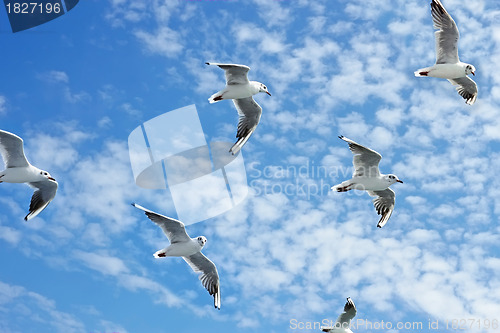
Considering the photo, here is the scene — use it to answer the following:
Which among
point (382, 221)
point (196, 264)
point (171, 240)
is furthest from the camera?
point (382, 221)

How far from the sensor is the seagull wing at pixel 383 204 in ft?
65.3

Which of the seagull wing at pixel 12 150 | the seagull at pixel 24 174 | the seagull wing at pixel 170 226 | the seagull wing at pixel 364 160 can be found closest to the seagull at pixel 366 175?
the seagull wing at pixel 364 160

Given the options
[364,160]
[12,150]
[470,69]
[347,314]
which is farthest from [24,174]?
[470,69]

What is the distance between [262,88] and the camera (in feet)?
62.1

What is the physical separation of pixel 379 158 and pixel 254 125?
4.20 meters

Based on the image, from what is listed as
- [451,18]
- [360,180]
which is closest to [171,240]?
[360,180]

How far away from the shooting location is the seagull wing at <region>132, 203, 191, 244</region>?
16703mm

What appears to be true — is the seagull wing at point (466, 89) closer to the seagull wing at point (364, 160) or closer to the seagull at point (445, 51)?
the seagull at point (445, 51)

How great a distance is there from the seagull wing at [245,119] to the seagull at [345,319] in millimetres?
5768

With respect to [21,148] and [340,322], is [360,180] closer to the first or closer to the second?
[340,322]

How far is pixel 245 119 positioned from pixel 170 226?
450 cm

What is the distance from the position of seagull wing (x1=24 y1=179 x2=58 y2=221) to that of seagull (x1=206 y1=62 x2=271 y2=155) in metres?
5.55

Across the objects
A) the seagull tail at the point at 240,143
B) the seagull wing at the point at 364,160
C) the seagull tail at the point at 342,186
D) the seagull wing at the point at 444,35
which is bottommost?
the seagull tail at the point at 342,186

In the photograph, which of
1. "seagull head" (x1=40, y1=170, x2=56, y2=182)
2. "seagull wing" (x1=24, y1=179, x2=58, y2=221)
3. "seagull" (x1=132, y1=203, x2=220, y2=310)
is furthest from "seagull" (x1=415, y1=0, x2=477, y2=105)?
"seagull wing" (x1=24, y1=179, x2=58, y2=221)
